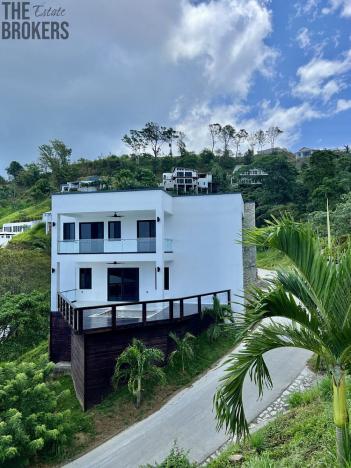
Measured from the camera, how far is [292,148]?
94875 millimetres

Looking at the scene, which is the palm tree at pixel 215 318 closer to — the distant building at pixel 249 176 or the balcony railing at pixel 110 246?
the balcony railing at pixel 110 246

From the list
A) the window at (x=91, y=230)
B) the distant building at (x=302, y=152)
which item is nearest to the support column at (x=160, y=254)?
the window at (x=91, y=230)

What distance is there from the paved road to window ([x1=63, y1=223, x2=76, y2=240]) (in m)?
10.3

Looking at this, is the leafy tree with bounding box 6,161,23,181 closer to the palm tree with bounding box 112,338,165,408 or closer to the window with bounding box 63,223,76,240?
the window with bounding box 63,223,76,240

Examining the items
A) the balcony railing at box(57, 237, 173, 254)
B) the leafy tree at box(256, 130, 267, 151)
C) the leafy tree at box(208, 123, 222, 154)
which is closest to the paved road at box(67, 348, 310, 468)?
the balcony railing at box(57, 237, 173, 254)

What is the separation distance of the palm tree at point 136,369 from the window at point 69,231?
29.3 ft

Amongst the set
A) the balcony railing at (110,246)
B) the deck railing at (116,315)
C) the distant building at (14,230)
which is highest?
the distant building at (14,230)

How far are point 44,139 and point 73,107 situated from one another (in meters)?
40.9

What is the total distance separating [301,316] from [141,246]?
11386 millimetres

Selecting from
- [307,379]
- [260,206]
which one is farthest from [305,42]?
[260,206]

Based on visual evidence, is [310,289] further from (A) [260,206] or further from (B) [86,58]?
(A) [260,206]

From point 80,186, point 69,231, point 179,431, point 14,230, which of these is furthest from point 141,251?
point 14,230

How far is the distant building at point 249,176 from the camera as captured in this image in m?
48.7

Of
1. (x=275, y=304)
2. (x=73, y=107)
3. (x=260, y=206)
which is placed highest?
(x=73, y=107)
